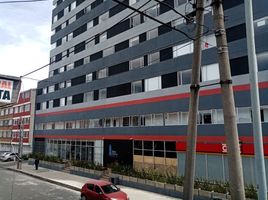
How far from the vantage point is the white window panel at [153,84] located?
30.5m

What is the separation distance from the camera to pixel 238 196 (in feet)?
23.9

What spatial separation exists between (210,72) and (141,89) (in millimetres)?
9356

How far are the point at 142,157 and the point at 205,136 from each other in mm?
8889

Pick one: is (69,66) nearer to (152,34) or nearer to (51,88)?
(51,88)

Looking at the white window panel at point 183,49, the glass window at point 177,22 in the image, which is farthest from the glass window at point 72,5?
the white window panel at point 183,49

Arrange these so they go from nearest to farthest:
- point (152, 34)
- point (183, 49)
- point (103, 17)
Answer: point (183, 49) → point (152, 34) → point (103, 17)

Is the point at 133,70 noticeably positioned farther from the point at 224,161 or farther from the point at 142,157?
the point at 224,161

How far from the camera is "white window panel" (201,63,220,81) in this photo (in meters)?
25.1

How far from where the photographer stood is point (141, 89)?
32750mm

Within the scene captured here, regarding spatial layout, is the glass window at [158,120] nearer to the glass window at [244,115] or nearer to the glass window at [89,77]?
the glass window at [244,115]

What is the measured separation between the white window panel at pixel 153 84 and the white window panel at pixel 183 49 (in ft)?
10.7

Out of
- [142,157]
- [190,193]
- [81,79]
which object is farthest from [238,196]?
[81,79]

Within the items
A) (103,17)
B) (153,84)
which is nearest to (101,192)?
(153,84)

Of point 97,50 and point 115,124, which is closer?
point 115,124
